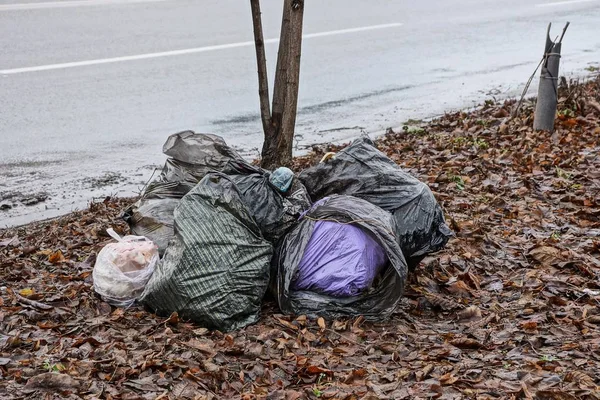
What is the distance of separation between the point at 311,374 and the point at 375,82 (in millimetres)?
7042

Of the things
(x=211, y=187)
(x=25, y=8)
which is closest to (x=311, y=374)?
(x=211, y=187)

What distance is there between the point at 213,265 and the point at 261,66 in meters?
1.77

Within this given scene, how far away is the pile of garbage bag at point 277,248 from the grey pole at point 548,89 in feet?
9.25

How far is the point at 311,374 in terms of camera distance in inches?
137

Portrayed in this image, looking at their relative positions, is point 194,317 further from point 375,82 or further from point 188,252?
point 375,82

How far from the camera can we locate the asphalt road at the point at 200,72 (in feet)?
23.6

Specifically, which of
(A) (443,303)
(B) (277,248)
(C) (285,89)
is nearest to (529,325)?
(A) (443,303)

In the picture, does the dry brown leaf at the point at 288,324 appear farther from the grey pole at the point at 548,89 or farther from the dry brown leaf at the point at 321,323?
the grey pole at the point at 548,89

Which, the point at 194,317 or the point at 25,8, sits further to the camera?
the point at 25,8

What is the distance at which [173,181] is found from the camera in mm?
4832

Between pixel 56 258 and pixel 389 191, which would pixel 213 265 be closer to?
pixel 389 191

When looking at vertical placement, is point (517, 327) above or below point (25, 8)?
below

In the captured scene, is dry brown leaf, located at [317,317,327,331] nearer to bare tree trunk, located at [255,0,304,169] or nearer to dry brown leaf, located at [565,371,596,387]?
dry brown leaf, located at [565,371,596,387]

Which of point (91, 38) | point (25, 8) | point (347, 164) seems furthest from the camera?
point (25, 8)
